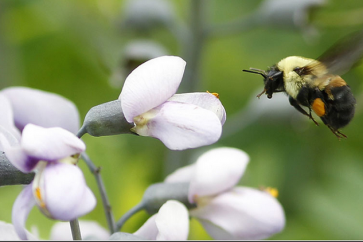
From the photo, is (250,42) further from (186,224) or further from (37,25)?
(186,224)

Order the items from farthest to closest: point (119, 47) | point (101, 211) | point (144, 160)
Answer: point (119, 47), point (144, 160), point (101, 211)

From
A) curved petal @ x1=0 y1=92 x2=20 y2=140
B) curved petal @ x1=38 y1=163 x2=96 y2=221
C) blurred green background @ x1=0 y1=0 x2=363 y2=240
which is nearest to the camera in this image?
curved petal @ x1=38 y1=163 x2=96 y2=221

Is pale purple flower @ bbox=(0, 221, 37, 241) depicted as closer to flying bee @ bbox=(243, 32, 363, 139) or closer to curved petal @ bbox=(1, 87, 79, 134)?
curved petal @ bbox=(1, 87, 79, 134)

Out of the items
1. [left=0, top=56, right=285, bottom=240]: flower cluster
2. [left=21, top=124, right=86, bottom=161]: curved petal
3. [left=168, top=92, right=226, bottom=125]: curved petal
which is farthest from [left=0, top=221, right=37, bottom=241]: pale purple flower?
[left=168, top=92, right=226, bottom=125]: curved petal

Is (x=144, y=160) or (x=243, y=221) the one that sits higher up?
(x=243, y=221)

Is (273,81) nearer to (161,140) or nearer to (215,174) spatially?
(215,174)

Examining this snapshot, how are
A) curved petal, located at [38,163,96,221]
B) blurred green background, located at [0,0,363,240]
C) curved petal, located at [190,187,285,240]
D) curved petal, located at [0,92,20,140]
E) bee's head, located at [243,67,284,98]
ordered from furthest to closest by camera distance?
blurred green background, located at [0,0,363,240], bee's head, located at [243,67,284,98], curved petal, located at [190,187,285,240], curved petal, located at [0,92,20,140], curved petal, located at [38,163,96,221]

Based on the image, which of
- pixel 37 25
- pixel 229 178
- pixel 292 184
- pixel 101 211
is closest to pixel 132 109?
pixel 229 178

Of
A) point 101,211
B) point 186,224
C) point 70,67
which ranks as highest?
point 186,224

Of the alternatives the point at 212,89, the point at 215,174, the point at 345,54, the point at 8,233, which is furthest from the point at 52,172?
the point at 212,89
